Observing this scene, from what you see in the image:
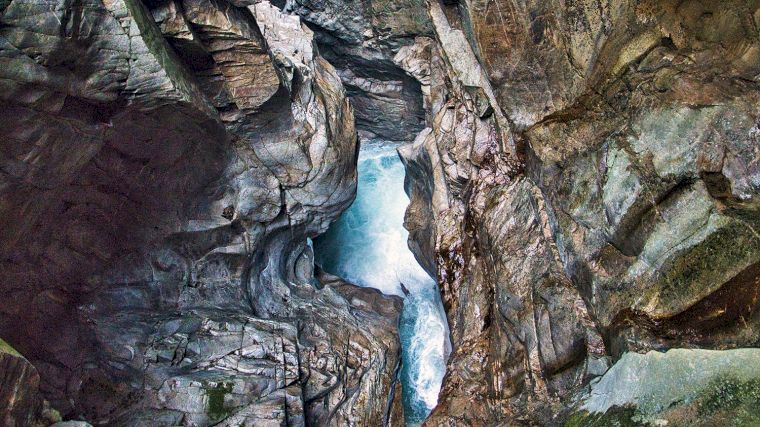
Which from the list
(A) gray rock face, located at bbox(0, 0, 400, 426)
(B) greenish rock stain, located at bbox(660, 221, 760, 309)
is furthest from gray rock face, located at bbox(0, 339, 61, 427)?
(B) greenish rock stain, located at bbox(660, 221, 760, 309)

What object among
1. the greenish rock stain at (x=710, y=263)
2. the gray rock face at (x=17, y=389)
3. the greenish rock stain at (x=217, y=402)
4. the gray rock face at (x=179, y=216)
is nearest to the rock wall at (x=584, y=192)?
the greenish rock stain at (x=710, y=263)

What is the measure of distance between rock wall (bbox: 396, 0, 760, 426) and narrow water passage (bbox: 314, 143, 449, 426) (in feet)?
10.2

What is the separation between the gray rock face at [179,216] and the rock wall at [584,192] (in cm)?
357

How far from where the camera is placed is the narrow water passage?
21172 millimetres

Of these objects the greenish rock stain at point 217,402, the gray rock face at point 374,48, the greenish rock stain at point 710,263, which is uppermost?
the gray rock face at point 374,48

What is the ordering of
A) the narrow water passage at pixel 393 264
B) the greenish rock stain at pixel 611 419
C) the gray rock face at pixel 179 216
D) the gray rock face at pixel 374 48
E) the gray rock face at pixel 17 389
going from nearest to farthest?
the greenish rock stain at pixel 611 419 → the gray rock face at pixel 17 389 → the gray rock face at pixel 179 216 → the narrow water passage at pixel 393 264 → the gray rock face at pixel 374 48

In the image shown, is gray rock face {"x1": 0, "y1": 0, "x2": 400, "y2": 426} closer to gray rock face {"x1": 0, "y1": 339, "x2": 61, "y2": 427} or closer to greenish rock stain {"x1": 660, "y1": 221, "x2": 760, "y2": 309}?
gray rock face {"x1": 0, "y1": 339, "x2": 61, "y2": 427}

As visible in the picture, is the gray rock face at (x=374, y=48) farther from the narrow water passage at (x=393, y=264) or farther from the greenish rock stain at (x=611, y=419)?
the greenish rock stain at (x=611, y=419)

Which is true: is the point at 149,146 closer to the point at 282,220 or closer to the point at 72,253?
the point at 72,253

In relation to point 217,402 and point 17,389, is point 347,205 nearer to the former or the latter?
point 217,402

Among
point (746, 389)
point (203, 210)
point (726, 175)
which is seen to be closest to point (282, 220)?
point (203, 210)

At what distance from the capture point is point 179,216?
1731cm

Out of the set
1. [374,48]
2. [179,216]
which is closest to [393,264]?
[374,48]

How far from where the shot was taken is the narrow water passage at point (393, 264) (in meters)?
21.2
